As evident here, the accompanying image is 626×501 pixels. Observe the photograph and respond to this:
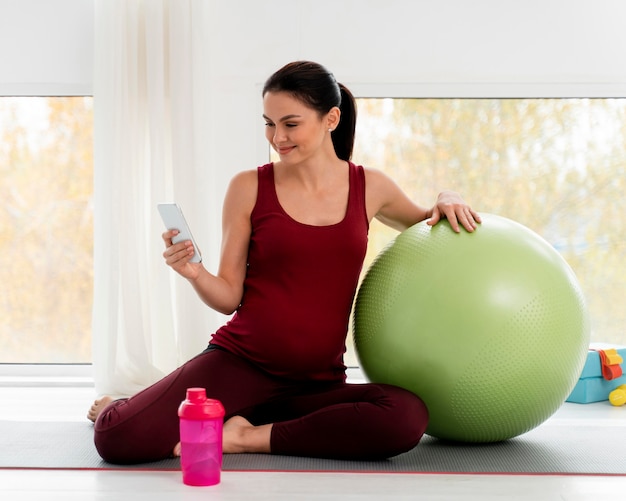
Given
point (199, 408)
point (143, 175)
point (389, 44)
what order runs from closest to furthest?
1. point (199, 408)
2. point (143, 175)
3. point (389, 44)

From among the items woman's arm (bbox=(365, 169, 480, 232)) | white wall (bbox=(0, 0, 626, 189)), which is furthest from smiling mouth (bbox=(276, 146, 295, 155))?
white wall (bbox=(0, 0, 626, 189))

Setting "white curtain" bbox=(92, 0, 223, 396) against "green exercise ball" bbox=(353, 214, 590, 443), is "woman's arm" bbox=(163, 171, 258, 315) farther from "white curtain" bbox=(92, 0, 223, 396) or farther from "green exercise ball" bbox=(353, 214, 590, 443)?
"white curtain" bbox=(92, 0, 223, 396)

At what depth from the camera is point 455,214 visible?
2.31 meters

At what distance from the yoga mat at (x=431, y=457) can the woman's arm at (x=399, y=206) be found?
633 mm

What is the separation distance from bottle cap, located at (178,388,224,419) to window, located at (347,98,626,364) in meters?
2.02

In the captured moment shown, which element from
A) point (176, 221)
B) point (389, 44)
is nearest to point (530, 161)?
point (389, 44)

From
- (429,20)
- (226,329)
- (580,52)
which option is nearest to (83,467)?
(226,329)

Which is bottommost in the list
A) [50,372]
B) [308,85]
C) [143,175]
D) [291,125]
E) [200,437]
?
[50,372]

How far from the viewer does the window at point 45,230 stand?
3.72 metres

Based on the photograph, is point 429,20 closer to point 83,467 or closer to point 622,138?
point 622,138

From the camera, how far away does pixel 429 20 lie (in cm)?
351

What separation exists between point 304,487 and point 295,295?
22.0 inches

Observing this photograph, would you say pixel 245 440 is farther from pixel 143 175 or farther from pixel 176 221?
pixel 143 175

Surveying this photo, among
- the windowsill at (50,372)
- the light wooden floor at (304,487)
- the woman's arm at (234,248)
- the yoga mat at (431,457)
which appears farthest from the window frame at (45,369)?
the light wooden floor at (304,487)
